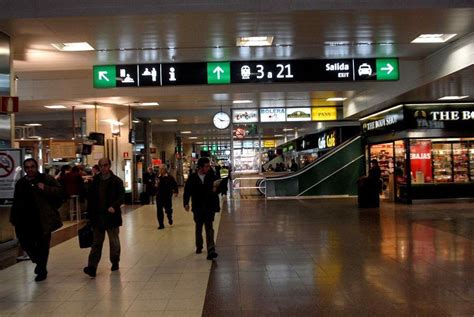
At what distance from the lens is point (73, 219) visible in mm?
13930

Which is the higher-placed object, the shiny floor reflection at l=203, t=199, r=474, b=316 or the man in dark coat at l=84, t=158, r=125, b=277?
the man in dark coat at l=84, t=158, r=125, b=277

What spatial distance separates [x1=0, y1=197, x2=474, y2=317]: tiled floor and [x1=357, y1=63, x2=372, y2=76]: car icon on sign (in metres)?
3.24

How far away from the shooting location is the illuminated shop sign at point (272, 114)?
739 inches

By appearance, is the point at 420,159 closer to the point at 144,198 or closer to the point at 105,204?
the point at 144,198

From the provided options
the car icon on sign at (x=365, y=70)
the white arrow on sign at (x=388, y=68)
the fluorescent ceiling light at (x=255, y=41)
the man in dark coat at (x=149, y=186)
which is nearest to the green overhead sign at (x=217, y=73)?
the fluorescent ceiling light at (x=255, y=41)

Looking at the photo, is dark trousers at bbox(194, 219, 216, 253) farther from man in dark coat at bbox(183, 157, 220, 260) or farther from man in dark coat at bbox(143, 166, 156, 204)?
man in dark coat at bbox(143, 166, 156, 204)

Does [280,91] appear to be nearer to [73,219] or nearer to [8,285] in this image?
[73,219]

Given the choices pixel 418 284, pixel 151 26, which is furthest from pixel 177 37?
pixel 418 284

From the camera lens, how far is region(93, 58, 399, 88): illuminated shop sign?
917 centimetres

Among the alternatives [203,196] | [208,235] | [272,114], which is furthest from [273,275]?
[272,114]

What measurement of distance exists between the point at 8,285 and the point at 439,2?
7434 millimetres

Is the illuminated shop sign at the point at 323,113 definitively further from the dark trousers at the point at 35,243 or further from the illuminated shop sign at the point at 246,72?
Answer: the dark trousers at the point at 35,243

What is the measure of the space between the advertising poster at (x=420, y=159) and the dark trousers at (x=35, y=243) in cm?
1243

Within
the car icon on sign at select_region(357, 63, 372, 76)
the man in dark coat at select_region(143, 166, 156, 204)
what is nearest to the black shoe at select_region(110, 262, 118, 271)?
the car icon on sign at select_region(357, 63, 372, 76)
